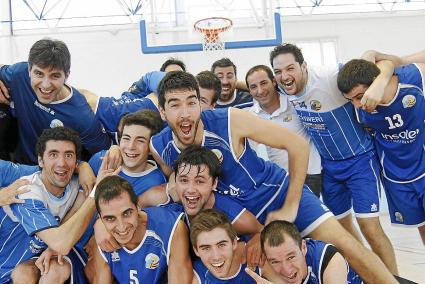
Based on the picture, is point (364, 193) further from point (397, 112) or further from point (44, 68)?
point (44, 68)

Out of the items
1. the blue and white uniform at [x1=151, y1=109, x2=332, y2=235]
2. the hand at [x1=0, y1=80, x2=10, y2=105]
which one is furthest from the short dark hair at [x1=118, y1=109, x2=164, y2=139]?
the hand at [x1=0, y1=80, x2=10, y2=105]

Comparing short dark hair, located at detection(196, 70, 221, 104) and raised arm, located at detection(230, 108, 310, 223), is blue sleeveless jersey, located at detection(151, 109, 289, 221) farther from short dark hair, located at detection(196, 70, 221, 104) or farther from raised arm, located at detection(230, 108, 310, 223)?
short dark hair, located at detection(196, 70, 221, 104)

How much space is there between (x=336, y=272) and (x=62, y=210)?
1.81 meters

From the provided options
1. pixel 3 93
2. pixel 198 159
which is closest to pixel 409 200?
pixel 198 159

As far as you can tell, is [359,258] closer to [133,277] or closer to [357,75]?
[357,75]

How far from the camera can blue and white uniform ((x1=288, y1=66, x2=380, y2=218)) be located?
3.60 meters

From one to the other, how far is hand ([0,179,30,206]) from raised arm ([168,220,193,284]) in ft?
3.32

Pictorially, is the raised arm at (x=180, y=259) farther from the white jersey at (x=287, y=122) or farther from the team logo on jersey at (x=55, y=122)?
the white jersey at (x=287, y=122)

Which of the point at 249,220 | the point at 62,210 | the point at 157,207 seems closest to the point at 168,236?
the point at 157,207

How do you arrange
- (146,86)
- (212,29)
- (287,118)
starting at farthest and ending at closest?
(212,29) < (146,86) < (287,118)

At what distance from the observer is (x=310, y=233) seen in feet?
9.77

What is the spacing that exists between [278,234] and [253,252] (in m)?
0.23

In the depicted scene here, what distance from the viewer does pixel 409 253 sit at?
598 cm

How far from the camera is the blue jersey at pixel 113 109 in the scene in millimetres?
3689
